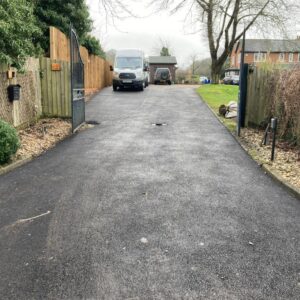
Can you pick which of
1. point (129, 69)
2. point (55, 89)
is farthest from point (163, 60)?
point (55, 89)

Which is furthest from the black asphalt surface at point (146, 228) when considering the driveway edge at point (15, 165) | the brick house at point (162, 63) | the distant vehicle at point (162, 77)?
the brick house at point (162, 63)

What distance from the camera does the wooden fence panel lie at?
42.0 feet

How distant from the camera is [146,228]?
452 centimetres

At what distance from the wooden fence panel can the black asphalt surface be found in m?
4.55

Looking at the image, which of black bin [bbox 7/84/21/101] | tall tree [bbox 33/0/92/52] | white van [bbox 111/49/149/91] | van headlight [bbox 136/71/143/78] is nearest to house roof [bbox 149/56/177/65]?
white van [bbox 111/49/149/91]

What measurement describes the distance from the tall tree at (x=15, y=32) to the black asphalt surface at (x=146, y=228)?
2.66 m

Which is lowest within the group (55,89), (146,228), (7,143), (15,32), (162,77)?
(146,228)

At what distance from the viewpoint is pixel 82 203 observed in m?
5.35

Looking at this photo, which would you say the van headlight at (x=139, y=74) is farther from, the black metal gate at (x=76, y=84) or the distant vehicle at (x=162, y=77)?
the distant vehicle at (x=162, y=77)

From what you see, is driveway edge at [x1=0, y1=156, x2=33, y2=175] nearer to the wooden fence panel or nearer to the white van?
the wooden fence panel

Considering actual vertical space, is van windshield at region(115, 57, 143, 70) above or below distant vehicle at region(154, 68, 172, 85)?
above

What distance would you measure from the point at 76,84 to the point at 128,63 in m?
14.2

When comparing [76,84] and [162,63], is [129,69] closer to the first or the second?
[76,84]

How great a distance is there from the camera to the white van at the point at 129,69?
24.0 meters
